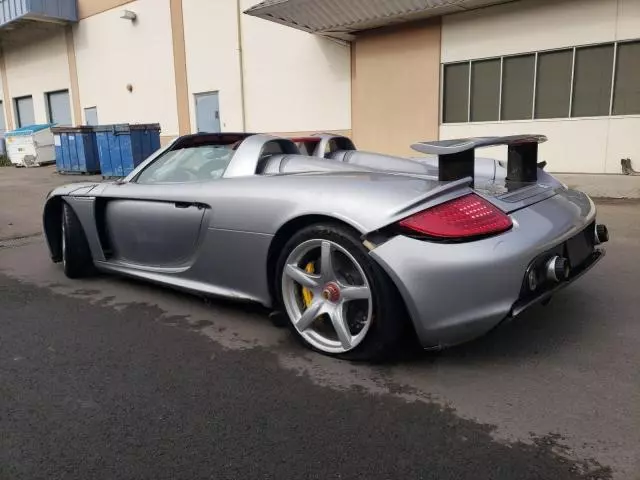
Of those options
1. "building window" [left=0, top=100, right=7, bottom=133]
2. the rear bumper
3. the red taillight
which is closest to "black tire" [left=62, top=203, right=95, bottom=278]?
the rear bumper

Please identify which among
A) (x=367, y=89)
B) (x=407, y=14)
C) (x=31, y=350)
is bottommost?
(x=31, y=350)

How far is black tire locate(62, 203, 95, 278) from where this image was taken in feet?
13.7

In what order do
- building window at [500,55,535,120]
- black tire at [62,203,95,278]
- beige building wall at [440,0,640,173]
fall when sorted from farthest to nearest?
building window at [500,55,535,120] < beige building wall at [440,0,640,173] < black tire at [62,203,95,278]

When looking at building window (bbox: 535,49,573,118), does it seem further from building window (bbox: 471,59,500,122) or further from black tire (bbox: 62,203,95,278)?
black tire (bbox: 62,203,95,278)

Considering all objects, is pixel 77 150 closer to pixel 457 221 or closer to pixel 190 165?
pixel 190 165

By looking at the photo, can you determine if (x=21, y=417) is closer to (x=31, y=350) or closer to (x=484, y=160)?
(x=31, y=350)

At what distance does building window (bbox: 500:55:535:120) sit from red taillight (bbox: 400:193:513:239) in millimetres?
9620

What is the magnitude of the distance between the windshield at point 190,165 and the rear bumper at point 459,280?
1.58m

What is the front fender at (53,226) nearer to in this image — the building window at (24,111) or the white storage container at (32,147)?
the white storage container at (32,147)

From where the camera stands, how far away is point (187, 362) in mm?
2762

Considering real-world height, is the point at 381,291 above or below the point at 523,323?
above

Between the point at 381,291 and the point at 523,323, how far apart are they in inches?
46.0

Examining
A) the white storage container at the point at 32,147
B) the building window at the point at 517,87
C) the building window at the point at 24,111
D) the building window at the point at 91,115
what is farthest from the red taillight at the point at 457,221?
the building window at the point at 24,111

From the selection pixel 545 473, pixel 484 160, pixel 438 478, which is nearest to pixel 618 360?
pixel 545 473
